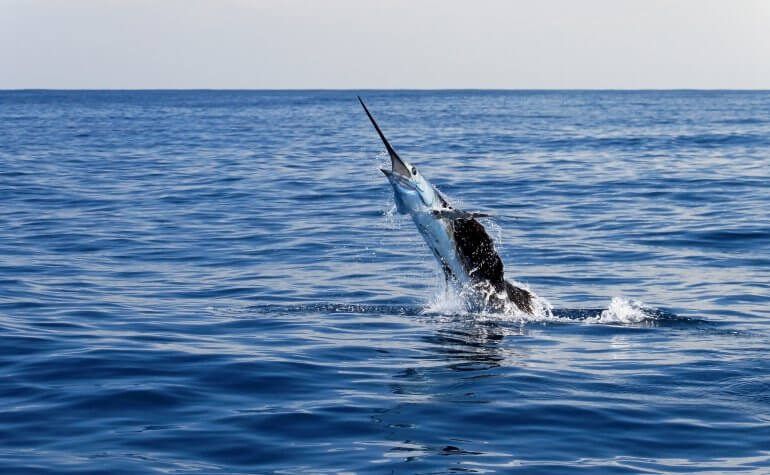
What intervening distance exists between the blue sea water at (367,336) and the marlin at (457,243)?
1.37 ft

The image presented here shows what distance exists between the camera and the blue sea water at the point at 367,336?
27.0 ft

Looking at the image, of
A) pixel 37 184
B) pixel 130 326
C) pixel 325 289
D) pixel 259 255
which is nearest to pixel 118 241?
pixel 259 255

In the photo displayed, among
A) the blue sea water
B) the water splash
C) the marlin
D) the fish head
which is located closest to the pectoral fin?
the marlin

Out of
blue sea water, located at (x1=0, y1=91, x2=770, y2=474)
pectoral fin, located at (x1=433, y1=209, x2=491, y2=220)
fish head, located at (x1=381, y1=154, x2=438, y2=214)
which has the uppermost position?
fish head, located at (x1=381, y1=154, x2=438, y2=214)

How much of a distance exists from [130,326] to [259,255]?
6.13 metres

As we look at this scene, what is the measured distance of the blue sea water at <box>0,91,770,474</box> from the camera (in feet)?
27.0

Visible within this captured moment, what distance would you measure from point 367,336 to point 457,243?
1.55 metres

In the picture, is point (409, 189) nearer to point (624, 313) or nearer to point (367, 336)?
point (367, 336)

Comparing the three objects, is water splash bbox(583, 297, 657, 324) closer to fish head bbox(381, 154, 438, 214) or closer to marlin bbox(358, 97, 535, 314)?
marlin bbox(358, 97, 535, 314)

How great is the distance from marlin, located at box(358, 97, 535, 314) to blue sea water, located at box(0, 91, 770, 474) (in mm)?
417

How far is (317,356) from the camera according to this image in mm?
11352

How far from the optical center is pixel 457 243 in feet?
41.5

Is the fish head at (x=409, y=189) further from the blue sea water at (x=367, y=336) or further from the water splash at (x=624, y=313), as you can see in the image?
the water splash at (x=624, y=313)

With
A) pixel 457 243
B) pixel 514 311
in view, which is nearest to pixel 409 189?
pixel 457 243
